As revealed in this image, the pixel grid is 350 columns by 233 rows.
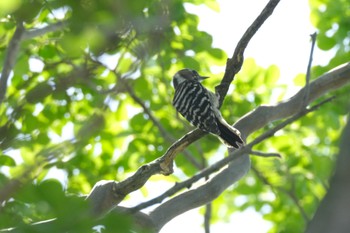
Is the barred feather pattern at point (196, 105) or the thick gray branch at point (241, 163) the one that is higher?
the barred feather pattern at point (196, 105)

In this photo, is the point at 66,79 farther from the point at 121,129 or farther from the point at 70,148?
the point at 121,129

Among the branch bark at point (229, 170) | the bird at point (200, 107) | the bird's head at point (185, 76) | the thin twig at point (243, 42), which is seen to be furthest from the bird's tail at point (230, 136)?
the bird's head at point (185, 76)

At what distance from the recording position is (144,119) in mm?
7305

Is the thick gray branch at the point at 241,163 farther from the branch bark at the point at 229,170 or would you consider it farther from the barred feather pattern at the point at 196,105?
the barred feather pattern at the point at 196,105

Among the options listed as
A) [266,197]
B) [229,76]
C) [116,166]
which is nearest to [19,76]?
[116,166]

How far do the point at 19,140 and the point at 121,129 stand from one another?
5.77m

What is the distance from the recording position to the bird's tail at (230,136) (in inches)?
203

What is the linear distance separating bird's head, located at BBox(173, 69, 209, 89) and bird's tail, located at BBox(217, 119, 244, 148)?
4.94 feet

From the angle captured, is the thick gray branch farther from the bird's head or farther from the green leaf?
the green leaf

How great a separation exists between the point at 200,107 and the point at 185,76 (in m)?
1.17

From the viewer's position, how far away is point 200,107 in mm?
5832

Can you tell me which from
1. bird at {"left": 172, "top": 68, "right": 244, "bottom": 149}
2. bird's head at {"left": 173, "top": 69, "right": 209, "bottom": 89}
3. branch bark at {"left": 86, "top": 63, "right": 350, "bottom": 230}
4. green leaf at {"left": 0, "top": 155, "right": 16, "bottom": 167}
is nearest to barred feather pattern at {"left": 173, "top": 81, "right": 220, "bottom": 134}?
bird at {"left": 172, "top": 68, "right": 244, "bottom": 149}

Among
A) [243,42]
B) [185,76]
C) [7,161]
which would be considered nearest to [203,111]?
[243,42]

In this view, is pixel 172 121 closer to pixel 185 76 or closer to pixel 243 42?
Answer: pixel 185 76
